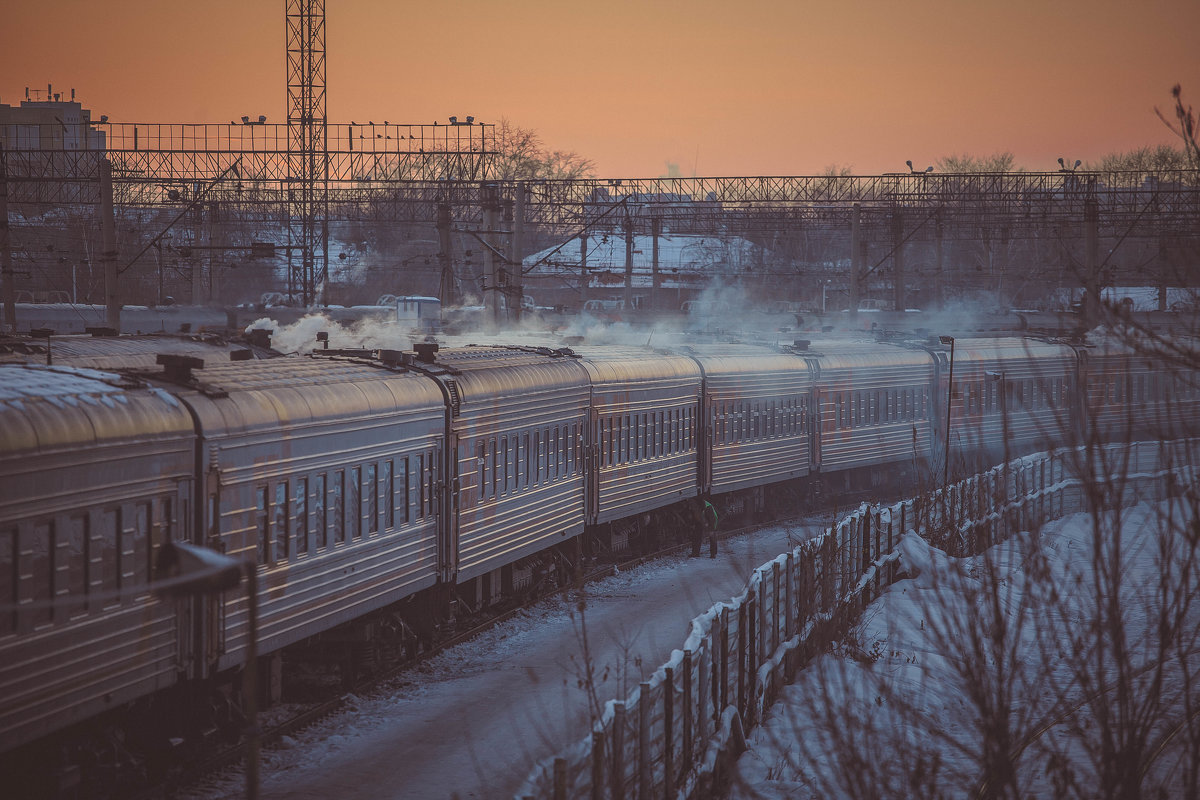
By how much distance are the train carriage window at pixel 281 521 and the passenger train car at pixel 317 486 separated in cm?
2

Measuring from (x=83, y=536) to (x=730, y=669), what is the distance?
5.65m

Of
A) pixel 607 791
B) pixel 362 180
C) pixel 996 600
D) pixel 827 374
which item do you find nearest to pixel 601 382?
pixel 827 374

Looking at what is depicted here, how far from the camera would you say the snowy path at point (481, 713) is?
10.6 metres

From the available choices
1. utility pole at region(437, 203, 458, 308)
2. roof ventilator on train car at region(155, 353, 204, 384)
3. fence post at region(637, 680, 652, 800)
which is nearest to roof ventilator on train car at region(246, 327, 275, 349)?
roof ventilator on train car at region(155, 353, 204, 384)

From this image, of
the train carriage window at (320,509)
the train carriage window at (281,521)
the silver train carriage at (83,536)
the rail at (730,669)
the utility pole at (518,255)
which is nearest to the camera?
the rail at (730,669)

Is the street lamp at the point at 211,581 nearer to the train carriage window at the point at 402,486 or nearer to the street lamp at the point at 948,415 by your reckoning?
the train carriage window at the point at 402,486

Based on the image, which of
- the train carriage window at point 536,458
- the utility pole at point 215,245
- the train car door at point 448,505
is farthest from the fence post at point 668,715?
the utility pole at point 215,245

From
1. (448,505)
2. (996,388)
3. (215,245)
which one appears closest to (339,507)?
(448,505)

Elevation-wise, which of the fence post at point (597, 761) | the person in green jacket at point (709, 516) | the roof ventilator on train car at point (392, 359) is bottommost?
the person in green jacket at point (709, 516)

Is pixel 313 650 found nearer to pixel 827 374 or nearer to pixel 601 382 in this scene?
pixel 601 382

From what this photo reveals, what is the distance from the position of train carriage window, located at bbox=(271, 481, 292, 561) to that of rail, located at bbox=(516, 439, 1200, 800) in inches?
120

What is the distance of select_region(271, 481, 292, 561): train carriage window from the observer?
1109cm

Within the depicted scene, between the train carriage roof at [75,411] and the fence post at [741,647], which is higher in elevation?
the train carriage roof at [75,411]

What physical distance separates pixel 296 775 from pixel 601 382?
997cm
